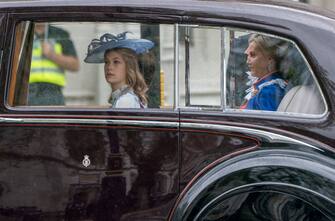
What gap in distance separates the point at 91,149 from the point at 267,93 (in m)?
0.90

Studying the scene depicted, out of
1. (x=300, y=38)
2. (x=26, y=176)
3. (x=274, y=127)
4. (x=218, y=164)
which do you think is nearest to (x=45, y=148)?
(x=26, y=176)

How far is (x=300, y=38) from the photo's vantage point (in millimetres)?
3391

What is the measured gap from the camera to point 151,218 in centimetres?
341

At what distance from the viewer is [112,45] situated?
3.69m

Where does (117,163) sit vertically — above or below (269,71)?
below

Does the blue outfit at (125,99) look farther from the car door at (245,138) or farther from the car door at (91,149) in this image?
the car door at (245,138)

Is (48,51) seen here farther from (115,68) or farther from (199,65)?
(199,65)

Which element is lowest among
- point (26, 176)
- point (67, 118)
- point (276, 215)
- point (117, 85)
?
point (276, 215)

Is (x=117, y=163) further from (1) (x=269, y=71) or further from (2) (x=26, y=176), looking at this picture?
(1) (x=269, y=71)

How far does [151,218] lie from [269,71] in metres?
0.92

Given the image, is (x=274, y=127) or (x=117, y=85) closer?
(x=274, y=127)

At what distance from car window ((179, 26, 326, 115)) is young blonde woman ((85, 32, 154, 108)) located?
22 cm

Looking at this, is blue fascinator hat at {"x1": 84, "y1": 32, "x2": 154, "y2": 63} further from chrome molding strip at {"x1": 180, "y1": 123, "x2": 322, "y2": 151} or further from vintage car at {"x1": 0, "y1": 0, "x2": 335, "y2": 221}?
chrome molding strip at {"x1": 180, "y1": 123, "x2": 322, "y2": 151}

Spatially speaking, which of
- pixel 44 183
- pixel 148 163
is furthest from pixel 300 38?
pixel 44 183
